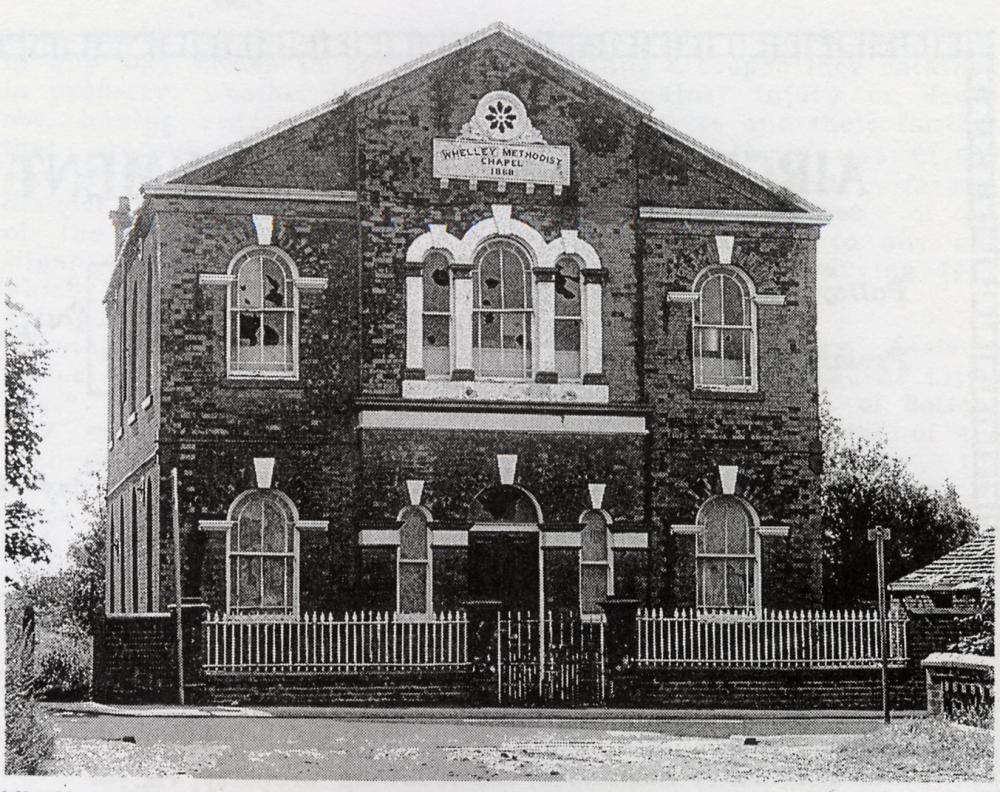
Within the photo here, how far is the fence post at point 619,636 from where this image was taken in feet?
82.1

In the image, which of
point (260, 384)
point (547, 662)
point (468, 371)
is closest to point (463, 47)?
point (468, 371)

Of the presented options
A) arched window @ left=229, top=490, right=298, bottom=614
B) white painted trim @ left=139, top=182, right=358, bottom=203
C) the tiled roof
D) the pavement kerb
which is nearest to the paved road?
the pavement kerb

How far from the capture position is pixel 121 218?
2450 cm

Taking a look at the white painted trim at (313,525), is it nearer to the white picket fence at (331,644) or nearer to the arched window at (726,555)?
the white picket fence at (331,644)

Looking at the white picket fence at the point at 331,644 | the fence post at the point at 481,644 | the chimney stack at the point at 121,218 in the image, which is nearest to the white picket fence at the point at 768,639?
the fence post at the point at 481,644

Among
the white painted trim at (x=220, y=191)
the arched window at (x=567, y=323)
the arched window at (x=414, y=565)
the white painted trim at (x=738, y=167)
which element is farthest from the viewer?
the white painted trim at (x=738, y=167)

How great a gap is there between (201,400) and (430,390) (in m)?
2.90

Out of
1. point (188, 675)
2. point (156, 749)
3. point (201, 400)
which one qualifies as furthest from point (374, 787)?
point (201, 400)

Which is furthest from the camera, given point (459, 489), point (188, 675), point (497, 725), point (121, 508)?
point (121, 508)

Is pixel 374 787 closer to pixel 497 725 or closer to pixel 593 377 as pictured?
pixel 497 725

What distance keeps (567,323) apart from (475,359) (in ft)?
4.25

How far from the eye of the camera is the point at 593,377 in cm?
2584

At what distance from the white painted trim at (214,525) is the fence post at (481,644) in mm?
3106

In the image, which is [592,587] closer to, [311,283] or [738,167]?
[311,283]
